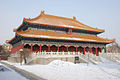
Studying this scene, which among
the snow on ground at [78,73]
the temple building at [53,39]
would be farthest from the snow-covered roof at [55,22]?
the snow on ground at [78,73]

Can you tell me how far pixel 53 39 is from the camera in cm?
2698

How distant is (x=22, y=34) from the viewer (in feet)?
78.4

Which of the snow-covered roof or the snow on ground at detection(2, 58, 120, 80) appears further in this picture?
the snow-covered roof

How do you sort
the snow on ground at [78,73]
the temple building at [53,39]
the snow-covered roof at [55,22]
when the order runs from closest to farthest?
the snow on ground at [78,73] → the temple building at [53,39] → the snow-covered roof at [55,22]

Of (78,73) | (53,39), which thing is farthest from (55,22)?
(78,73)

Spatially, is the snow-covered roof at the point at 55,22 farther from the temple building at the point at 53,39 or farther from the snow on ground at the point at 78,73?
the snow on ground at the point at 78,73

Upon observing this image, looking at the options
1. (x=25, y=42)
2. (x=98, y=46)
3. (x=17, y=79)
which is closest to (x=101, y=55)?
(x=98, y=46)

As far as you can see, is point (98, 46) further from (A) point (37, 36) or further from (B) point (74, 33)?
(A) point (37, 36)

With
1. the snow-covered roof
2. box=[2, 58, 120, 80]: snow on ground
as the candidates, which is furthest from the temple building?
box=[2, 58, 120, 80]: snow on ground

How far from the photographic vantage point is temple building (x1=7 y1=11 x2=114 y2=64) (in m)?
24.9

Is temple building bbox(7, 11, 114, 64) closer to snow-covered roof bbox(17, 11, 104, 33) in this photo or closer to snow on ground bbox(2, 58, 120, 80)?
snow-covered roof bbox(17, 11, 104, 33)

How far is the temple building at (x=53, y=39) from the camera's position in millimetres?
24922

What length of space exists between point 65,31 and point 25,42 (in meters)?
12.1

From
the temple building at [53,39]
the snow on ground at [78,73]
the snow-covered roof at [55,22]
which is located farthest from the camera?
the snow-covered roof at [55,22]
